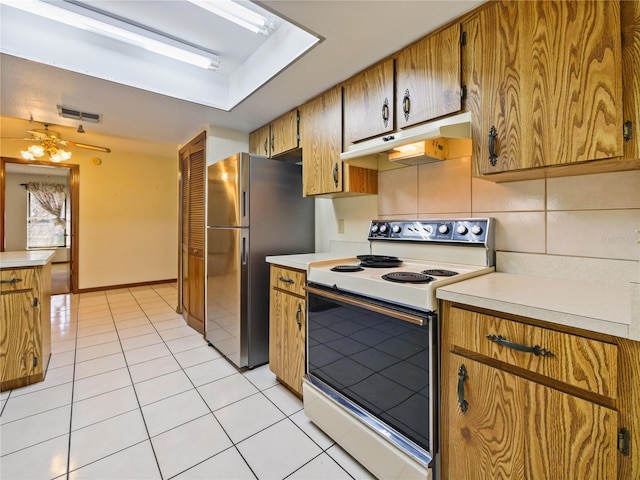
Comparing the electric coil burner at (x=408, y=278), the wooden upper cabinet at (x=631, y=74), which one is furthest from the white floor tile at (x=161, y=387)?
the wooden upper cabinet at (x=631, y=74)

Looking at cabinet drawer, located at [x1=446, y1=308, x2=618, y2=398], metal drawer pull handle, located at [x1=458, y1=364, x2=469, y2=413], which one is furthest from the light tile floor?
cabinet drawer, located at [x1=446, y1=308, x2=618, y2=398]

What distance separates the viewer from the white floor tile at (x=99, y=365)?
87.3 inches

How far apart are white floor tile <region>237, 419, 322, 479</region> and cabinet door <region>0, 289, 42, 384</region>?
1742 mm

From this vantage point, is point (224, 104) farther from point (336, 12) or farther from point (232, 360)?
point (232, 360)

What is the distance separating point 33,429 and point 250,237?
1.67 m

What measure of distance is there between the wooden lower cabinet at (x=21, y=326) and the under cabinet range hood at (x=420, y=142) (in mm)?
2370

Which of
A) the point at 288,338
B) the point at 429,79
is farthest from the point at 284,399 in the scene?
the point at 429,79

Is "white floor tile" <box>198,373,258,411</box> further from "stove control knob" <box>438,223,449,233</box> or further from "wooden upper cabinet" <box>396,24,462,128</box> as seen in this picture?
"wooden upper cabinet" <box>396,24,462,128</box>

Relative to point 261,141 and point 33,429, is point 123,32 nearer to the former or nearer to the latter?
point 261,141

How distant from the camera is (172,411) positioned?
1.77 meters

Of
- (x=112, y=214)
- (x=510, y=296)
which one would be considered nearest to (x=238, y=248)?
(x=510, y=296)

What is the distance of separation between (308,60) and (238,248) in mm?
1426

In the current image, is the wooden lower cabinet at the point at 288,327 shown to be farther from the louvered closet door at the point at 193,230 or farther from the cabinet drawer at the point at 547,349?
the louvered closet door at the point at 193,230

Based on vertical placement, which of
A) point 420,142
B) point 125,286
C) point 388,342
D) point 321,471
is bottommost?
point 321,471
